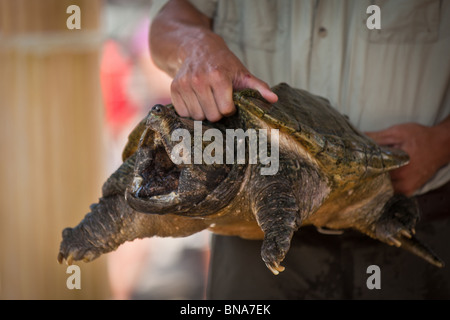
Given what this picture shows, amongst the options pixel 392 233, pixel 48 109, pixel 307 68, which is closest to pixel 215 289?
pixel 392 233

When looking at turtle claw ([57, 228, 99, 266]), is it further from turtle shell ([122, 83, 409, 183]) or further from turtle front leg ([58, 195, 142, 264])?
turtle shell ([122, 83, 409, 183])

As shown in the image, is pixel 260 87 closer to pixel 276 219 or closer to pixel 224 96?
pixel 224 96

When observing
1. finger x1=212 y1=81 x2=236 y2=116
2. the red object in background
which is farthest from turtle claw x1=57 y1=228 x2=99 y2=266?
the red object in background

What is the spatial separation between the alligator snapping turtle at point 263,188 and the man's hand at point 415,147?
0.08 metres

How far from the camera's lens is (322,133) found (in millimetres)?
1296

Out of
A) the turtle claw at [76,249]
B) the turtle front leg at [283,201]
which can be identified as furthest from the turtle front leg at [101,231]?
the turtle front leg at [283,201]

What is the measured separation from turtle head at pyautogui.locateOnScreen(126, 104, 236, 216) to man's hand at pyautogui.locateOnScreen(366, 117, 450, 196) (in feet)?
2.48

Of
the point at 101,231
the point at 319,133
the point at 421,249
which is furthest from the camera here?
the point at 421,249

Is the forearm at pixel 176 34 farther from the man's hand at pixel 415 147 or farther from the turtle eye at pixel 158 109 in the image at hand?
the man's hand at pixel 415 147

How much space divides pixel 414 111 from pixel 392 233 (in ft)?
1.62

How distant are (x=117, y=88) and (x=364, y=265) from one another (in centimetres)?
314

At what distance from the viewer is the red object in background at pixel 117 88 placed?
4.25 metres

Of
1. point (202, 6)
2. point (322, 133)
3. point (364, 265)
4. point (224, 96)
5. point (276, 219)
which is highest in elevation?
point (202, 6)

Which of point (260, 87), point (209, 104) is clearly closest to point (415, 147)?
point (260, 87)
